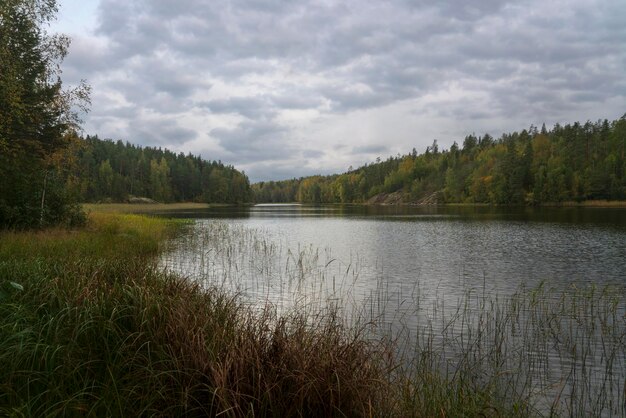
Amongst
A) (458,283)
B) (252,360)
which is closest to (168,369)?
(252,360)

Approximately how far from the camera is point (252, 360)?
558 centimetres

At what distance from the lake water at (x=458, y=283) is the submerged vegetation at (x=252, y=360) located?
104 millimetres

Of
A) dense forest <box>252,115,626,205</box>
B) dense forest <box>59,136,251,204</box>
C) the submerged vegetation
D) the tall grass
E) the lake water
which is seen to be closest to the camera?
the tall grass

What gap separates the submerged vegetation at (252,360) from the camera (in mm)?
5285

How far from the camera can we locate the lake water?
9734 millimetres

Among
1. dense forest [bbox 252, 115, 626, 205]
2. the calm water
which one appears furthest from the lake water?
dense forest [bbox 252, 115, 626, 205]

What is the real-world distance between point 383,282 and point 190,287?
33.9 feet

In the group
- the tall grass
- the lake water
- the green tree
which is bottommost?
the lake water

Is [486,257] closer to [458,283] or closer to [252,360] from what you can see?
[458,283]

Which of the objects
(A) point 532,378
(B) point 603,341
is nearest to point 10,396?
(A) point 532,378

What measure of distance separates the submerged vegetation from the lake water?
104mm

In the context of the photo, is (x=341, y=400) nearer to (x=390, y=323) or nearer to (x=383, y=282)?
(x=390, y=323)

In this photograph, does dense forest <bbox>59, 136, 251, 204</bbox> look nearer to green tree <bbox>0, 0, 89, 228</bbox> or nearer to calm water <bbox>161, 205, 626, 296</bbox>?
green tree <bbox>0, 0, 89, 228</bbox>

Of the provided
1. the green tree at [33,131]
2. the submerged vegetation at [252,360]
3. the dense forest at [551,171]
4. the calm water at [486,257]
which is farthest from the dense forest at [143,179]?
the submerged vegetation at [252,360]
